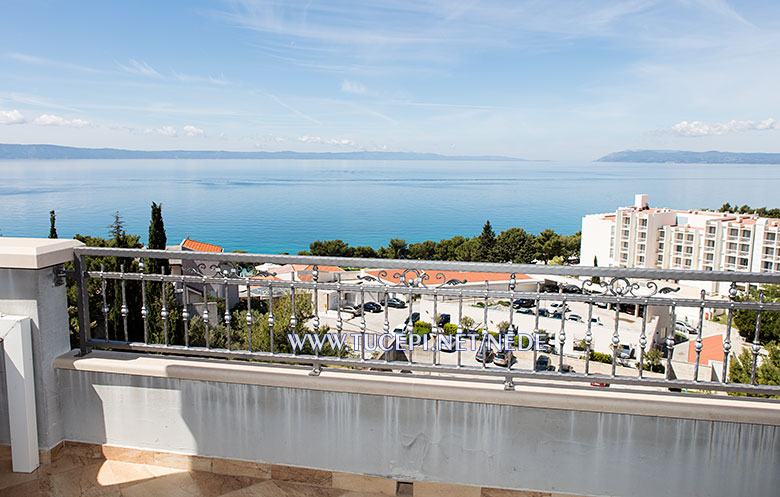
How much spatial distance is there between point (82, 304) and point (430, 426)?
2254mm

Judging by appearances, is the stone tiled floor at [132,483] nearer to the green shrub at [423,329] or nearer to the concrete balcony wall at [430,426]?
the concrete balcony wall at [430,426]

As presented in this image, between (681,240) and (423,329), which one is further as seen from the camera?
(681,240)

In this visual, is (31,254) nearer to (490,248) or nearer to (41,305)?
(41,305)

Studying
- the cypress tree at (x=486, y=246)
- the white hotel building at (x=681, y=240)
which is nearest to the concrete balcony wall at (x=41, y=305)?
the cypress tree at (x=486, y=246)

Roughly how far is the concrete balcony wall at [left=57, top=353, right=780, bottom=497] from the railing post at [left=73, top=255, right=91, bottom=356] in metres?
0.12

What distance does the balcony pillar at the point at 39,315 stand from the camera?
276 cm

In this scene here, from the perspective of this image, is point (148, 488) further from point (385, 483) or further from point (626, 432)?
point (626, 432)

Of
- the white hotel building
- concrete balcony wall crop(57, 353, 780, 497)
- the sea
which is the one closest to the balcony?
concrete balcony wall crop(57, 353, 780, 497)

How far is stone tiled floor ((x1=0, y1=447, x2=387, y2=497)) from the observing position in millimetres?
2791

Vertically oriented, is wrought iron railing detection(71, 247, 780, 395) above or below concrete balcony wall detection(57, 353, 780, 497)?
above

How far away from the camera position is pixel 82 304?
3070 mm

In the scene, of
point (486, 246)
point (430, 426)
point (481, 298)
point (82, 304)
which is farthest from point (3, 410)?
point (486, 246)

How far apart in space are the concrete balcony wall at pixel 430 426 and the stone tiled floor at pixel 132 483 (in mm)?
134

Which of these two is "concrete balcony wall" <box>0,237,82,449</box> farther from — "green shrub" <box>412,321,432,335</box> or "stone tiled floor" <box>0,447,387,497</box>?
"green shrub" <box>412,321,432,335</box>
